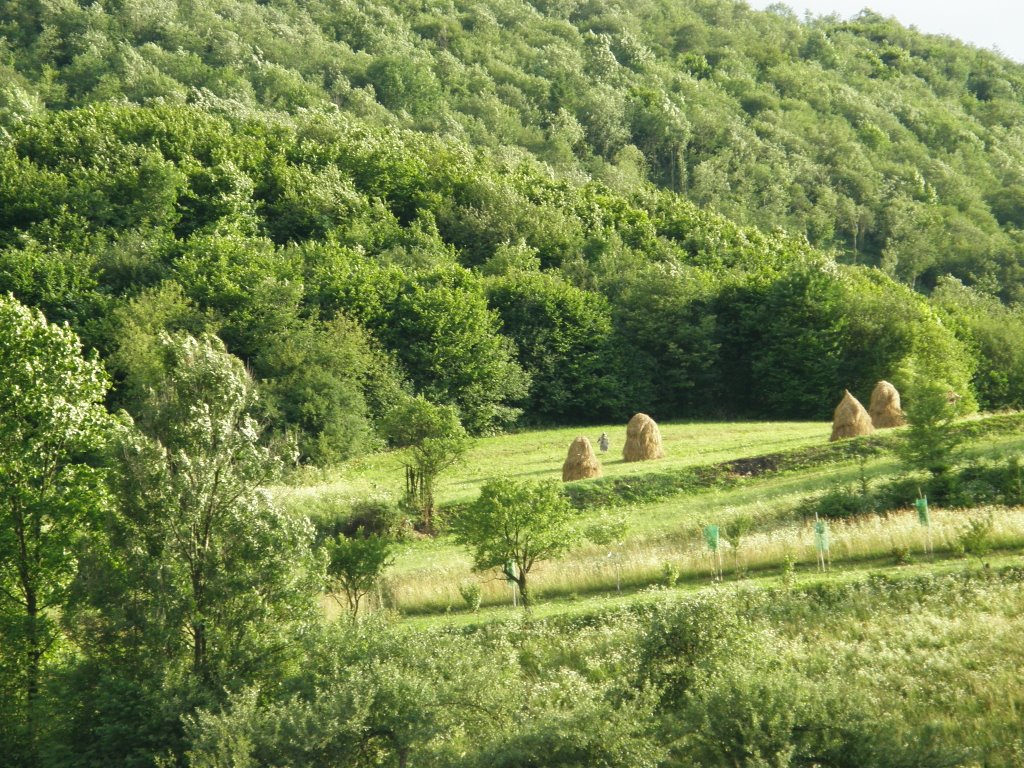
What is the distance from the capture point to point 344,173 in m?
86.2

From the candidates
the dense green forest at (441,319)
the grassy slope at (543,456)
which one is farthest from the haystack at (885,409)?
the dense green forest at (441,319)

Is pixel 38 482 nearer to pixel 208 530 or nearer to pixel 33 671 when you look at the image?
pixel 33 671

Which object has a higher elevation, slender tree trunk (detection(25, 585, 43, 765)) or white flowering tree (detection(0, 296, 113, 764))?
white flowering tree (detection(0, 296, 113, 764))

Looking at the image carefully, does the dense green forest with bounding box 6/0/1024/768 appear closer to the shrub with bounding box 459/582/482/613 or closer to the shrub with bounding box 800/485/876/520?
the shrub with bounding box 459/582/482/613

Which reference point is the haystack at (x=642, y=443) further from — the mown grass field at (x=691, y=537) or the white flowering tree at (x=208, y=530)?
the white flowering tree at (x=208, y=530)

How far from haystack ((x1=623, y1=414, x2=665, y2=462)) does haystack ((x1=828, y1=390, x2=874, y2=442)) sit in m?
7.26

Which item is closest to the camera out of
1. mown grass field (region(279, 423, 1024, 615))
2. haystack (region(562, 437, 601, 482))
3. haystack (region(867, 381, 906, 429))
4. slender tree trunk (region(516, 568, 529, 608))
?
mown grass field (region(279, 423, 1024, 615))

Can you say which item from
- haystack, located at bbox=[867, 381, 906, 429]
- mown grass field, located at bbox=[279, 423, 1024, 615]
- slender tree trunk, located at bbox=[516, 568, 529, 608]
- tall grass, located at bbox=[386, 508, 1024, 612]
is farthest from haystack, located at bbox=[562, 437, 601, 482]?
haystack, located at bbox=[867, 381, 906, 429]

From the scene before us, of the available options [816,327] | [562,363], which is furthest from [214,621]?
[816,327]

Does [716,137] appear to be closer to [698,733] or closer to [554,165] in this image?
[554,165]

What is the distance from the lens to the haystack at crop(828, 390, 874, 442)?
142 feet

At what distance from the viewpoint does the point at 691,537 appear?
31500mm

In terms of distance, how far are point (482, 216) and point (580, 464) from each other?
45.2m

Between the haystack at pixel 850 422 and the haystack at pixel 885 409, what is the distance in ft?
12.1
